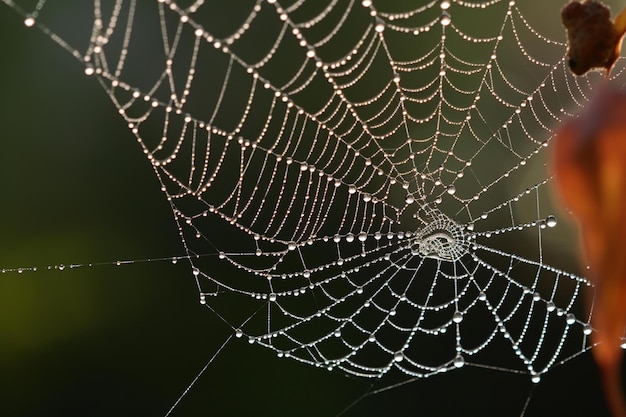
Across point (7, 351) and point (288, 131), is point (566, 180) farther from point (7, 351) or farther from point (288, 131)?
point (7, 351)

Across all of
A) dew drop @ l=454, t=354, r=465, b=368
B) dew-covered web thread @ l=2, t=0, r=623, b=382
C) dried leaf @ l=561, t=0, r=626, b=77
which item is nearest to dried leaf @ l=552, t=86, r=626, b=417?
dried leaf @ l=561, t=0, r=626, b=77

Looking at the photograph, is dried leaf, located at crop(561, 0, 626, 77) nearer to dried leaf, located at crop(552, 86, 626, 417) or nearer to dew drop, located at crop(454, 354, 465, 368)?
dried leaf, located at crop(552, 86, 626, 417)

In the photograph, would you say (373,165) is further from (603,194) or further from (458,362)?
(603,194)

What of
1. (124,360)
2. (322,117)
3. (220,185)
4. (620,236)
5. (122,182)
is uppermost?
(322,117)

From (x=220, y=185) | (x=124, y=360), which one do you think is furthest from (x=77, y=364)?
(x=220, y=185)

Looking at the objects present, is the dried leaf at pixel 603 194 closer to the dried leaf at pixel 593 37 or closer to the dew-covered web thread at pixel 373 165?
the dried leaf at pixel 593 37

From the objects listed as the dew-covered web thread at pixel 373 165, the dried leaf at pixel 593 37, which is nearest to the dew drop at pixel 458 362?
the dew-covered web thread at pixel 373 165

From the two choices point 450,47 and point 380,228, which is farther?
point 450,47
